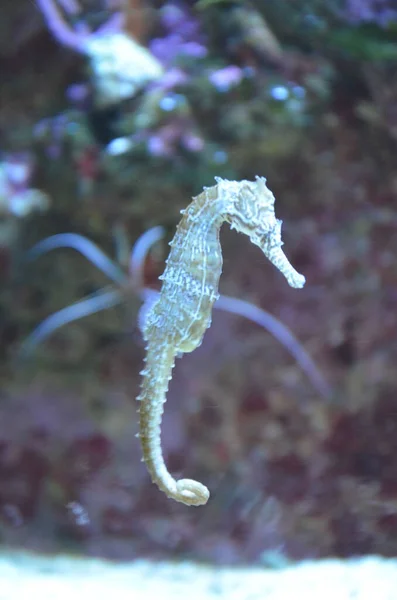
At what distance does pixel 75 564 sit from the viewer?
198 cm

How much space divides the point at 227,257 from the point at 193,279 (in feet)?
2.88

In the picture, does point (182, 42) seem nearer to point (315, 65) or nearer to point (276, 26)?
point (276, 26)

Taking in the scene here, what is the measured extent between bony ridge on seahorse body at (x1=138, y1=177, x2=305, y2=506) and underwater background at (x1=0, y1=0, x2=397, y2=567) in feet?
2.75

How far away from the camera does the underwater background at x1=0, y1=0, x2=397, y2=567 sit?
1.87m

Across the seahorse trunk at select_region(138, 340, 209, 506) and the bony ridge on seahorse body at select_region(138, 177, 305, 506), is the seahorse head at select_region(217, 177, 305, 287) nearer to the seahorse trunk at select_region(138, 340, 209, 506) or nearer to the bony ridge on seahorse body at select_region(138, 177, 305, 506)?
the bony ridge on seahorse body at select_region(138, 177, 305, 506)

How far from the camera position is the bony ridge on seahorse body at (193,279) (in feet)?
2.63

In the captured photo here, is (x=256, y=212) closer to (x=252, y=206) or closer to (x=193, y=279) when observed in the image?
(x=252, y=206)

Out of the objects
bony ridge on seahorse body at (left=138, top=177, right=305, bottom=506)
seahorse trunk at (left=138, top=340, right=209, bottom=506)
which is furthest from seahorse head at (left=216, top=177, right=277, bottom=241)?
seahorse trunk at (left=138, top=340, right=209, bottom=506)

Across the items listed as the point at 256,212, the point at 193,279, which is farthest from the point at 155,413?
the point at 256,212

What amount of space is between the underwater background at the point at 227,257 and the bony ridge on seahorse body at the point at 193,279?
839mm

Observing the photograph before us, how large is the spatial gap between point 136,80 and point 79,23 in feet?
1.19

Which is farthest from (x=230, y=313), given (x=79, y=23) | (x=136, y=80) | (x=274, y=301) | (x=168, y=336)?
(x=79, y=23)

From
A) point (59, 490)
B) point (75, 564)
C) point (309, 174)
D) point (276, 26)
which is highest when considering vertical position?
point (276, 26)

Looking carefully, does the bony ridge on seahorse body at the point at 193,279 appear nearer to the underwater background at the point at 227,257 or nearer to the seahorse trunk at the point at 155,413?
the seahorse trunk at the point at 155,413
